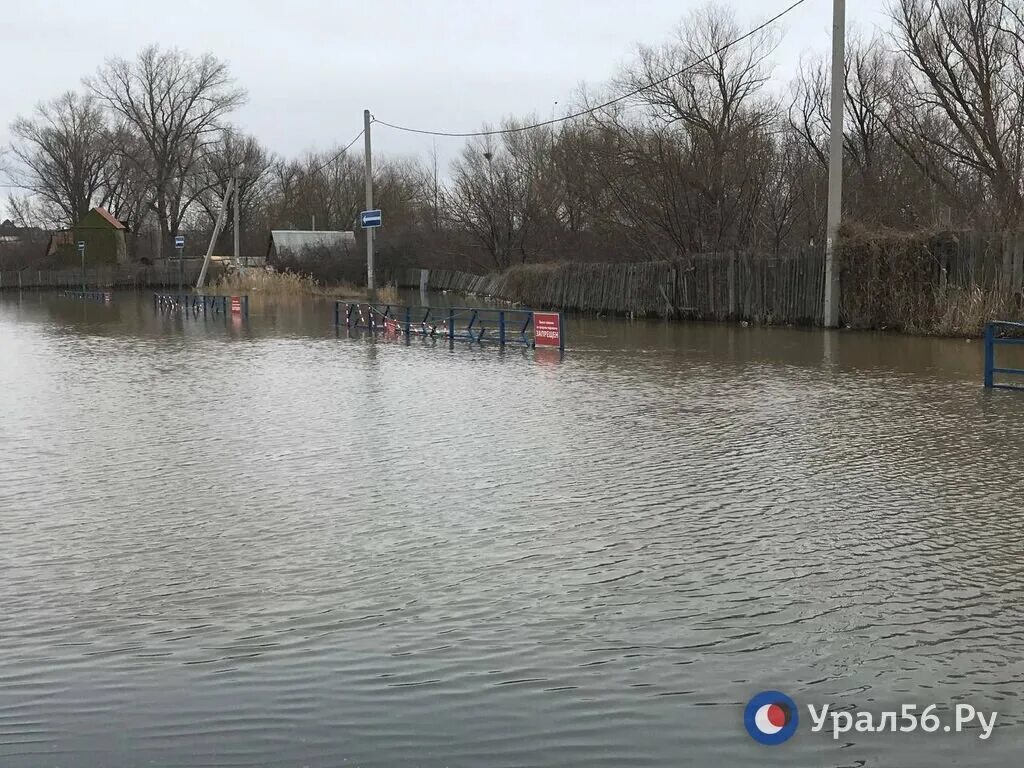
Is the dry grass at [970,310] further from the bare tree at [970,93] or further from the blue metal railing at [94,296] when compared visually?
the blue metal railing at [94,296]

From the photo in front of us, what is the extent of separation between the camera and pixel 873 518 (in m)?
7.41

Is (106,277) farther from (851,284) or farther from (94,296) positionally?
(851,284)

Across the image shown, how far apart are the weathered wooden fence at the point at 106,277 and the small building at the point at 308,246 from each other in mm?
6107

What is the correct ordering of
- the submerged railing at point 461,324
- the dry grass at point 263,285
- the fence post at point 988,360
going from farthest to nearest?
the dry grass at point 263,285 < the submerged railing at point 461,324 < the fence post at point 988,360

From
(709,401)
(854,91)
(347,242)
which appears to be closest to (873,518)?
(709,401)

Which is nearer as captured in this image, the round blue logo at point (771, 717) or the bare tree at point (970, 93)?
the round blue logo at point (771, 717)

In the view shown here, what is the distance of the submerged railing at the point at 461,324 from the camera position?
73.3 ft

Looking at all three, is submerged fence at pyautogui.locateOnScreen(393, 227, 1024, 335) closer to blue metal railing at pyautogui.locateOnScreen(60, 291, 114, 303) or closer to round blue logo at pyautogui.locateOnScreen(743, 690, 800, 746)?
round blue logo at pyautogui.locateOnScreen(743, 690, 800, 746)

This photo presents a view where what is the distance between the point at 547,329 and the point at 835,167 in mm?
8667

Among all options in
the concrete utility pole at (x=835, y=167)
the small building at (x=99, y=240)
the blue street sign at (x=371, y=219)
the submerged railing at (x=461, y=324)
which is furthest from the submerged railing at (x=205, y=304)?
the small building at (x=99, y=240)

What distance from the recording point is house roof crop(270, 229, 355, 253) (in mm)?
73562

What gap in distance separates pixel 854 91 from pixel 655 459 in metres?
39.7

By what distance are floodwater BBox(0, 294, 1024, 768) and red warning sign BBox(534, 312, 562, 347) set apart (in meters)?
8.75

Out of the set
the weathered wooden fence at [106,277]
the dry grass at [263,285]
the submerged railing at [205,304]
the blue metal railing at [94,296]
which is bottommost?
the submerged railing at [205,304]
